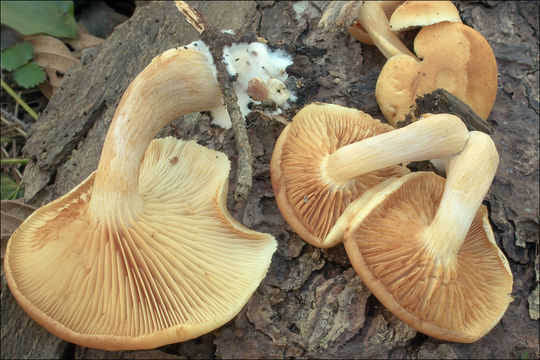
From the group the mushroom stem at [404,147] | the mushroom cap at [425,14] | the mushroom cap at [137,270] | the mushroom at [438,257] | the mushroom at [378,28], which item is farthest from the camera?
the mushroom at [378,28]

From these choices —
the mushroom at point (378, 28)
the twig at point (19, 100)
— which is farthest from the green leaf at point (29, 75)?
the mushroom at point (378, 28)

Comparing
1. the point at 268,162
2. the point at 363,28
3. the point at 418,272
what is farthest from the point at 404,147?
the point at 363,28

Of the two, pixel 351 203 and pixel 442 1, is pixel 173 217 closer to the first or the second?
pixel 351 203

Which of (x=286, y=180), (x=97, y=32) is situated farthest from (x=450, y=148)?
(x=97, y=32)

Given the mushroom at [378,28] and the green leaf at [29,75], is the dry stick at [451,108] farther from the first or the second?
the green leaf at [29,75]

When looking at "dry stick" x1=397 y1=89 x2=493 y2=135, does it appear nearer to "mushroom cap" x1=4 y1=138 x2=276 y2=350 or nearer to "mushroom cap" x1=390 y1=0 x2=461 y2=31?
"mushroom cap" x1=390 y1=0 x2=461 y2=31

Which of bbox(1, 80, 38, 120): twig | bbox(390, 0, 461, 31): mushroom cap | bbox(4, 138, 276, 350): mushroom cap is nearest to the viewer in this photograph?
bbox(4, 138, 276, 350): mushroom cap

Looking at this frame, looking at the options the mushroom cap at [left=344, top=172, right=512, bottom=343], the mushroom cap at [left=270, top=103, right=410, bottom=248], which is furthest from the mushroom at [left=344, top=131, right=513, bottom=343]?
the mushroom cap at [left=270, top=103, right=410, bottom=248]
